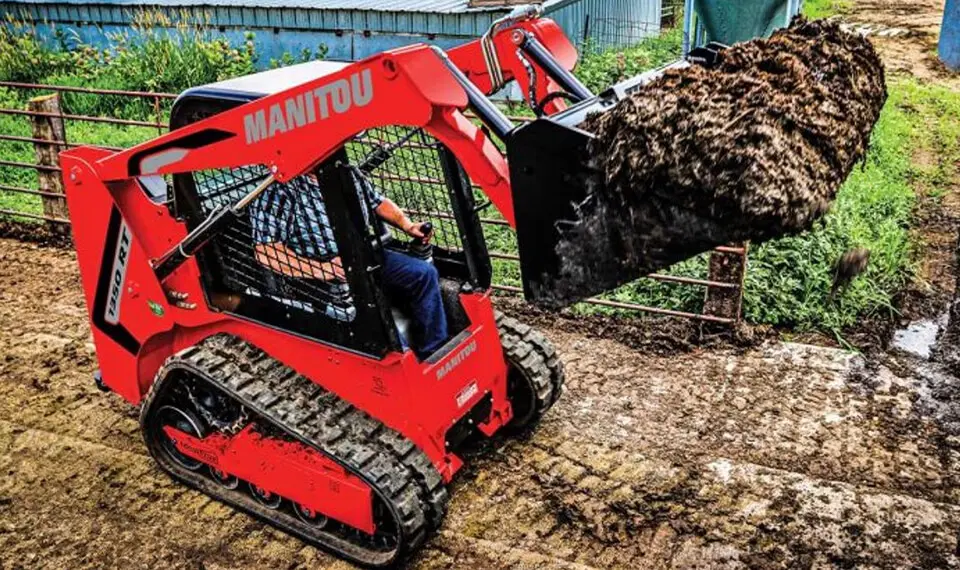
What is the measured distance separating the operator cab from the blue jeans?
0.09 m

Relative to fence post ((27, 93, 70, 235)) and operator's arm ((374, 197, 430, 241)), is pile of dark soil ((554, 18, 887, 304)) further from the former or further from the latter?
fence post ((27, 93, 70, 235))

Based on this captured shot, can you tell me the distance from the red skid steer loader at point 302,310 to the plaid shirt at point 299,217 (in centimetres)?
1

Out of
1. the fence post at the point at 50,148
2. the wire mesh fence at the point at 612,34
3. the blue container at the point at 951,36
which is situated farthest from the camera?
the wire mesh fence at the point at 612,34

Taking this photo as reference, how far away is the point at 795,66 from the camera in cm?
325

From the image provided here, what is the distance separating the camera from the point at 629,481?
4.58m

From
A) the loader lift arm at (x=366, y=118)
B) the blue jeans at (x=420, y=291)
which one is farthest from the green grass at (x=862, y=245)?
the blue jeans at (x=420, y=291)

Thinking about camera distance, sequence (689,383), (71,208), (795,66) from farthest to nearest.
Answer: (689,383) < (71,208) < (795,66)

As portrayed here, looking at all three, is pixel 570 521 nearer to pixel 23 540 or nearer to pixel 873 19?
pixel 23 540

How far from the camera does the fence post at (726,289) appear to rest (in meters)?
5.94

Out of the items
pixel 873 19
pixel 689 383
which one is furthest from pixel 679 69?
pixel 873 19

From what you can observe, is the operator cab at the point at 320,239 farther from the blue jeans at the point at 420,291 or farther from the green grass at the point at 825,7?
the green grass at the point at 825,7

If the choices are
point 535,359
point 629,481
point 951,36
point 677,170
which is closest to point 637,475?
point 629,481

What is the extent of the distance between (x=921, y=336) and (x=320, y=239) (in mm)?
4262

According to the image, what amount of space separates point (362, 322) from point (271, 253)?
1.81 feet
